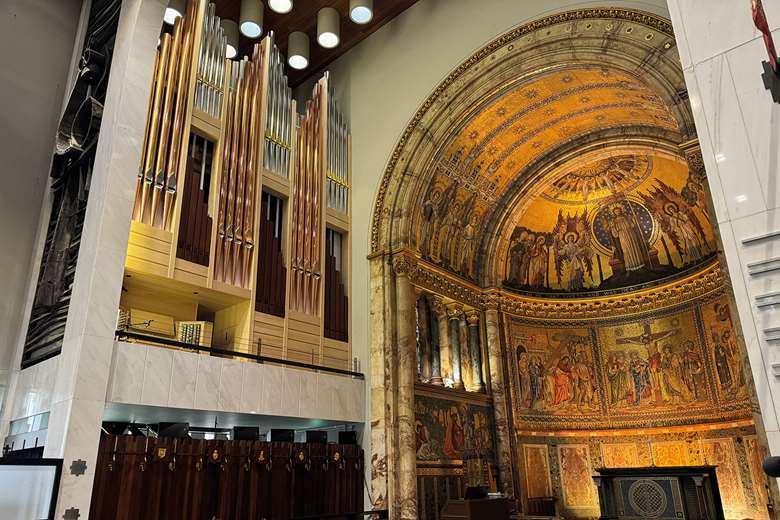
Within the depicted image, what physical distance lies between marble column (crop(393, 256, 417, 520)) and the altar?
4034 mm

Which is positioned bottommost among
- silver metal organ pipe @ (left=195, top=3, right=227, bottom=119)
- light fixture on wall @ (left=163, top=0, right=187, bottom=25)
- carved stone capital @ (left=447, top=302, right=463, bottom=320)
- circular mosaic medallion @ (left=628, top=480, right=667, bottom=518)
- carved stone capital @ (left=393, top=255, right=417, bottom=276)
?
circular mosaic medallion @ (left=628, top=480, right=667, bottom=518)

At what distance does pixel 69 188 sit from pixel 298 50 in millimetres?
6133

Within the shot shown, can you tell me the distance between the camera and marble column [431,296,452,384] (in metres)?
13.1

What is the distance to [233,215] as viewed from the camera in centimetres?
1073

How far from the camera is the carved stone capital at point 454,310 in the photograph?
540 inches

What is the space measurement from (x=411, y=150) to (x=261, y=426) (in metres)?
6.40

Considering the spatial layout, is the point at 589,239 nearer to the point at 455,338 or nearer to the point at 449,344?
the point at 455,338

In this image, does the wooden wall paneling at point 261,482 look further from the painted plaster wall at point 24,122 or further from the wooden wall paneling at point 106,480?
the painted plaster wall at point 24,122

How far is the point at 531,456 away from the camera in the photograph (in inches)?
543

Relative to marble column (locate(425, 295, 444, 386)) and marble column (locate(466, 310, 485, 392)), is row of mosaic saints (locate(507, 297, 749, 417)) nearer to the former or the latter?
marble column (locate(466, 310, 485, 392))

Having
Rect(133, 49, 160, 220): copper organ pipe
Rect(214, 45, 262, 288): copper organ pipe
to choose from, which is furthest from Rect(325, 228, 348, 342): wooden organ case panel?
Rect(133, 49, 160, 220): copper organ pipe

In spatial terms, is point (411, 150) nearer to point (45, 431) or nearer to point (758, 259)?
point (45, 431)

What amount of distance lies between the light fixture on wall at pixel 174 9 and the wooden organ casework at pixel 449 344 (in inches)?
296

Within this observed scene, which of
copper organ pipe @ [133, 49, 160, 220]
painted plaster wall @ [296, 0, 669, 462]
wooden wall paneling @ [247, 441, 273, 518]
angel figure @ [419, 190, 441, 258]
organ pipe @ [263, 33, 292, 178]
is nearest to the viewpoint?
wooden wall paneling @ [247, 441, 273, 518]
